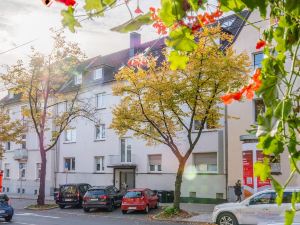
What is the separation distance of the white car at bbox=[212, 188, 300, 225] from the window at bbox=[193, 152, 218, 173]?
42.9ft

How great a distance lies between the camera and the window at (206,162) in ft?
104

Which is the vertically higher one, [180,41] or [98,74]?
[98,74]

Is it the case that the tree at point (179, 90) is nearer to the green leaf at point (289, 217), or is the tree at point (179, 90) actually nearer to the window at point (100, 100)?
the window at point (100, 100)

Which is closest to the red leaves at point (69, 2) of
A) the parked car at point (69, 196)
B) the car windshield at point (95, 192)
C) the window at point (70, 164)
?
the car windshield at point (95, 192)

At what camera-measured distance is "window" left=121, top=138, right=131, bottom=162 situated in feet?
123

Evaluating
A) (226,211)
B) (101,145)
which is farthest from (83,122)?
(226,211)

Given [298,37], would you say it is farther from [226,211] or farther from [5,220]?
[5,220]

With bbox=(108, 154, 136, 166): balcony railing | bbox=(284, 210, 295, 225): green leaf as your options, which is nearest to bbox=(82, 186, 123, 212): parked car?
bbox=(108, 154, 136, 166): balcony railing

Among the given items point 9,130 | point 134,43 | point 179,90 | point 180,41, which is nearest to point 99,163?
point 9,130

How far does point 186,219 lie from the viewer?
2262 centimetres

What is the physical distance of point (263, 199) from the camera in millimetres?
17484

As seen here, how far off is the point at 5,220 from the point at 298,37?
23528mm

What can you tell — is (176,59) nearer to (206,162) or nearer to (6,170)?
(206,162)

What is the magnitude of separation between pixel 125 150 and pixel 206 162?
8223mm
